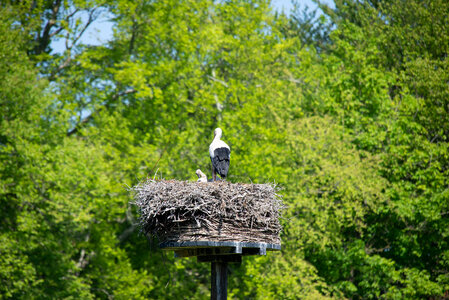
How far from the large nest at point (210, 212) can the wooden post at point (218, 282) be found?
2.45ft

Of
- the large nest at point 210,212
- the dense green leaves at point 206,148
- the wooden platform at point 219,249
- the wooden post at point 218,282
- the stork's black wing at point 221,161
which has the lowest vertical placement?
the wooden post at point 218,282

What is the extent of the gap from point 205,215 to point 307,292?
28.5 feet

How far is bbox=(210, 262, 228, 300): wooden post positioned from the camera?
24.2ft

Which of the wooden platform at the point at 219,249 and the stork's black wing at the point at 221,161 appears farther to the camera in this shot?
the stork's black wing at the point at 221,161

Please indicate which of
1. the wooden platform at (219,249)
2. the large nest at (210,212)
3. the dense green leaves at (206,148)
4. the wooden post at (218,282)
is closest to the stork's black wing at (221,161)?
the large nest at (210,212)

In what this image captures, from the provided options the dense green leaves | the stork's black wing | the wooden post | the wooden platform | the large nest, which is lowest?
the wooden post

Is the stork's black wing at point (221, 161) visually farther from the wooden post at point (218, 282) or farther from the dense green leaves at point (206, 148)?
the dense green leaves at point (206, 148)

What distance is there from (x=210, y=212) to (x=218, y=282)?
46.4 inches

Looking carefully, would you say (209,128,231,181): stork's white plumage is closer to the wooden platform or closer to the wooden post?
the wooden platform

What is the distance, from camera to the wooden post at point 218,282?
24.2 feet

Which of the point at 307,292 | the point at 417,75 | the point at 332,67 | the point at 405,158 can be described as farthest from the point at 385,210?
the point at 332,67

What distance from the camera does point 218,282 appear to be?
7.41 meters

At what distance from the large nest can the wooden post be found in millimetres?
747

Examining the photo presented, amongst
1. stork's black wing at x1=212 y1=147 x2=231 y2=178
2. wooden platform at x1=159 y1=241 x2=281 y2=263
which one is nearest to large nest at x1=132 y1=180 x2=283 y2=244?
wooden platform at x1=159 y1=241 x2=281 y2=263
